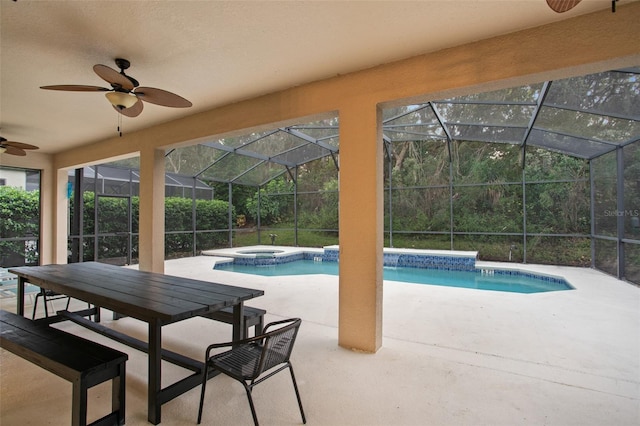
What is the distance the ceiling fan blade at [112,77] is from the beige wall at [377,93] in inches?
54.6

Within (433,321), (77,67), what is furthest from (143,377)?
(433,321)

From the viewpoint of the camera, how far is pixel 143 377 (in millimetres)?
2441

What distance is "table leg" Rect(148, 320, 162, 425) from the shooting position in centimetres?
190

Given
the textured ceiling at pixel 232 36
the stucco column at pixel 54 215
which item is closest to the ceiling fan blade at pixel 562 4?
the textured ceiling at pixel 232 36

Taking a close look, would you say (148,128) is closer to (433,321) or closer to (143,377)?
(143,377)

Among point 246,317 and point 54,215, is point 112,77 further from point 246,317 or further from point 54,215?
point 54,215

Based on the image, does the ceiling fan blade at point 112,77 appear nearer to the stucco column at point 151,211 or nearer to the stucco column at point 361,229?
the stucco column at point 361,229

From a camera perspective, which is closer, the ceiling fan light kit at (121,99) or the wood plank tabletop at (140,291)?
the wood plank tabletop at (140,291)

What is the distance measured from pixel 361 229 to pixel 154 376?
1.90m

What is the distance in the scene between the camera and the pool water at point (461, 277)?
253 inches

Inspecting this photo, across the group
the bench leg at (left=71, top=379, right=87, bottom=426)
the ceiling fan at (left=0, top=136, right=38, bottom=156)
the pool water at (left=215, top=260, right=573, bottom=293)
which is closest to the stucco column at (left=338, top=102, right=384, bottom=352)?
the bench leg at (left=71, top=379, right=87, bottom=426)

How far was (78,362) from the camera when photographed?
5.91 ft

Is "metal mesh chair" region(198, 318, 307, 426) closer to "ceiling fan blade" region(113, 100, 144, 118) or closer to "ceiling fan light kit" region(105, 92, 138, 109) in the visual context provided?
"ceiling fan light kit" region(105, 92, 138, 109)

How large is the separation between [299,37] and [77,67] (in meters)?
2.11
